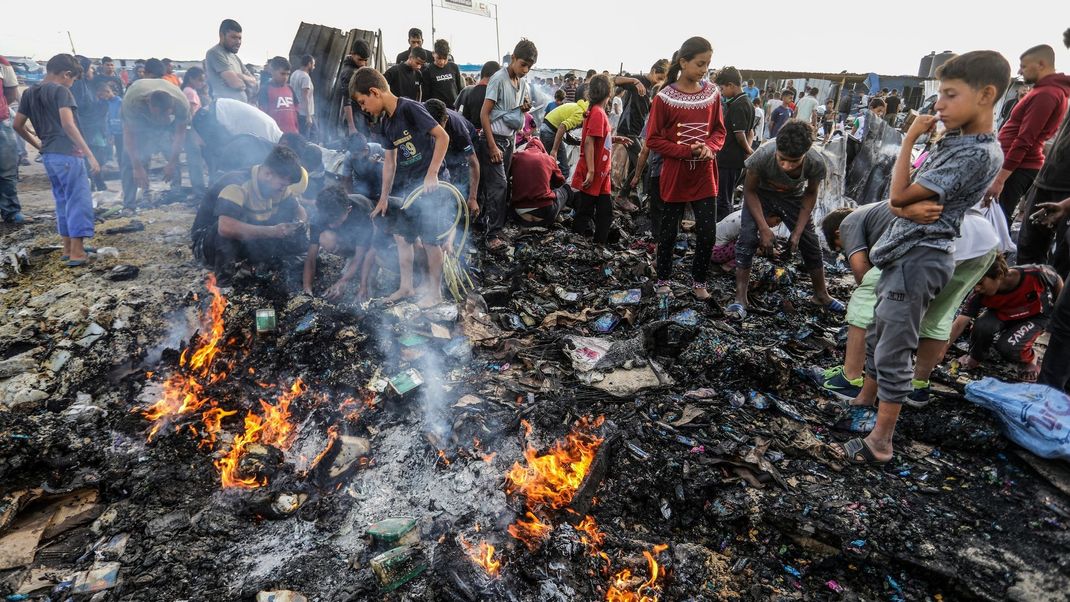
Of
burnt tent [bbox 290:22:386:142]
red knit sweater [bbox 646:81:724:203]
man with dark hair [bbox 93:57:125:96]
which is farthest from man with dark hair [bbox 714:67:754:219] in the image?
man with dark hair [bbox 93:57:125:96]

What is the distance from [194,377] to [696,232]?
4.39 metres

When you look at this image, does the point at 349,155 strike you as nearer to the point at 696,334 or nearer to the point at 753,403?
the point at 696,334

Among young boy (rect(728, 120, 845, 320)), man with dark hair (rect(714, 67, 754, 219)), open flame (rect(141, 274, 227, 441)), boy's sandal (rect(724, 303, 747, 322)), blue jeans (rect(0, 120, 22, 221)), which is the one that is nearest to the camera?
open flame (rect(141, 274, 227, 441))

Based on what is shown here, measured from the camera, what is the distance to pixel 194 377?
12.5 feet

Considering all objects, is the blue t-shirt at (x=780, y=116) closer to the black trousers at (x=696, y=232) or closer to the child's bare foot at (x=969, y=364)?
the black trousers at (x=696, y=232)

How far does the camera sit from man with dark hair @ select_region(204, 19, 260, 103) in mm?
Result: 6484

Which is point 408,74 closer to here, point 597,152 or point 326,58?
point 326,58

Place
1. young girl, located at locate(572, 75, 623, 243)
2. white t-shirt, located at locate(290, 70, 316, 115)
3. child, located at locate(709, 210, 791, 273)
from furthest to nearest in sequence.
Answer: white t-shirt, located at locate(290, 70, 316, 115) → child, located at locate(709, 210, 791, 273) → young girl, located at locate(572, 75, 623, 243)

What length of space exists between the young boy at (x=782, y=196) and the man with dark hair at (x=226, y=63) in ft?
21.1

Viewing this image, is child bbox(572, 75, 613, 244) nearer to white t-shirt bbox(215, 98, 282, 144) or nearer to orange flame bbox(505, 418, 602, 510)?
orange flame bbox(505, 418, 602, 510)

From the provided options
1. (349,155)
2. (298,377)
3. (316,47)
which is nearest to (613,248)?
(349,155)

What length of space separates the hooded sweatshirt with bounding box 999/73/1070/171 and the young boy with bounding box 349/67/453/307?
5.20 metres

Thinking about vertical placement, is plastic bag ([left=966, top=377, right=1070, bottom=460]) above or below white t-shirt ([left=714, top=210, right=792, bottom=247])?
below

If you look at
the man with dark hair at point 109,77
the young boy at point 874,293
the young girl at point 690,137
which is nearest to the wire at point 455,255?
the young girl at point 690,137
